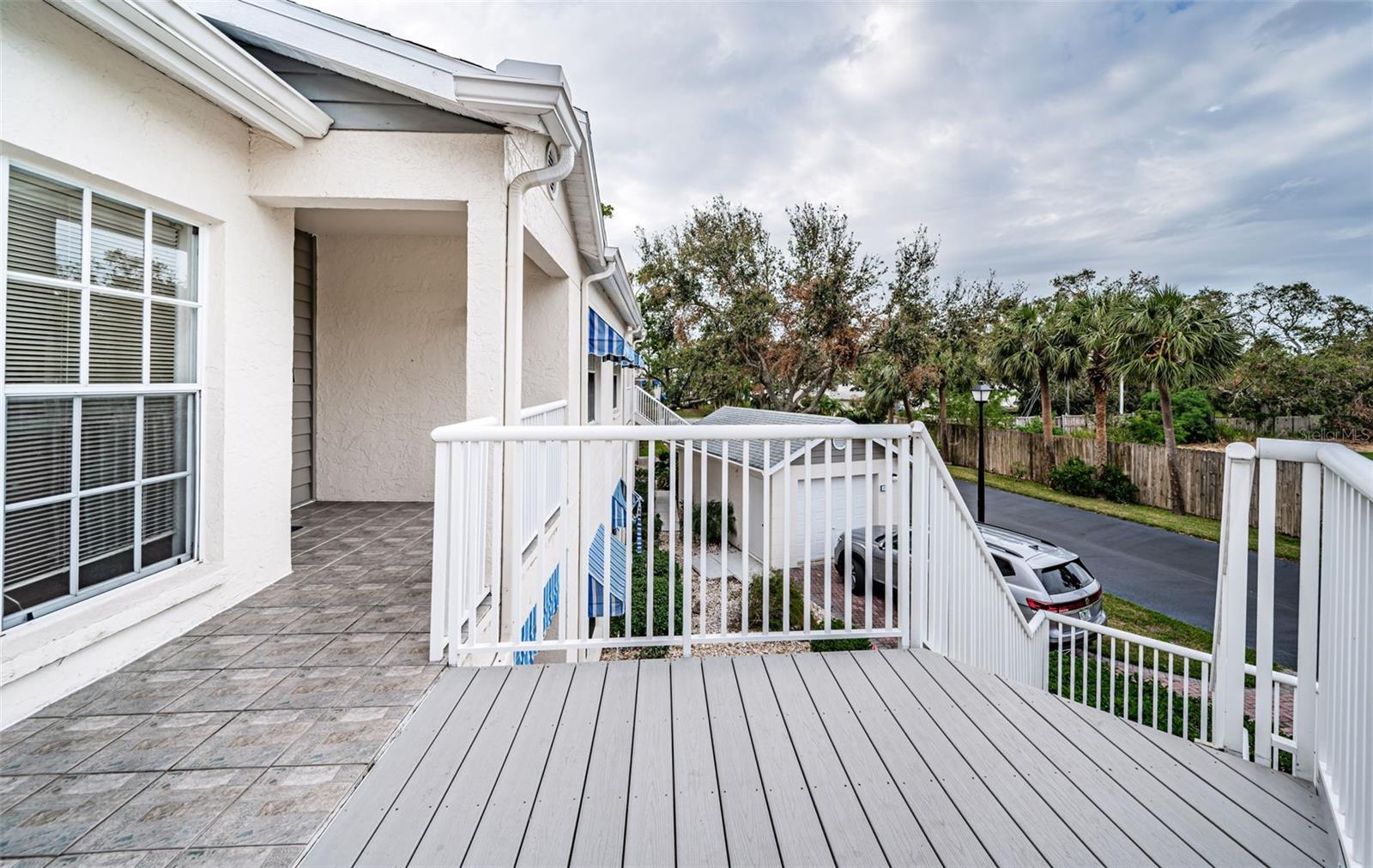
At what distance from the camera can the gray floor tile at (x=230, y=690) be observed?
7.27ft

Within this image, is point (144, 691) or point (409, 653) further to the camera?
point (409, 653)

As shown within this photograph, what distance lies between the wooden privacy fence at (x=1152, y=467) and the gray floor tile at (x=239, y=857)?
1573cm

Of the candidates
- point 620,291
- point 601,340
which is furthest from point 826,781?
point 620,291

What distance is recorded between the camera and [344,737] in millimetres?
2002

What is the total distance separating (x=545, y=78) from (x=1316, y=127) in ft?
66.1

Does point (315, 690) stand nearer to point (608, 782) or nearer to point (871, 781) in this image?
point (608, 782)

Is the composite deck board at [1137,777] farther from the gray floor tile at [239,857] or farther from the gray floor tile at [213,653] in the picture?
the gray floor tile at [213,653]

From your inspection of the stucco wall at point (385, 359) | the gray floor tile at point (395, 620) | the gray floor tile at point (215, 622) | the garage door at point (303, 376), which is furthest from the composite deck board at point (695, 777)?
the garage door at point (303, 376)

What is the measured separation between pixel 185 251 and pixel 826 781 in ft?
13.3

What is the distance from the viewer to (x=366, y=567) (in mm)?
3930

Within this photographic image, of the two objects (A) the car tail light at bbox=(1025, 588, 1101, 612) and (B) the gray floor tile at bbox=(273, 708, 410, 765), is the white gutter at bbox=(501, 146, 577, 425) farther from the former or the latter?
(A) the car tail light at bbox=(1025, 588, 1101, 612)

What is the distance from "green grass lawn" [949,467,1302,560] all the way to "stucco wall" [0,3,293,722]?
16154 millimetres

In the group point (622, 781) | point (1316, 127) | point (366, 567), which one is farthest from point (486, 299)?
point (1316, 127)

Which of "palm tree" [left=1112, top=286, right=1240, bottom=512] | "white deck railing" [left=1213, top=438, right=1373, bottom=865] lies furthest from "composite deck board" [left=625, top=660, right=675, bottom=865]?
"palm tree" [left=1112, top=286, right=1240, bottom=512]
